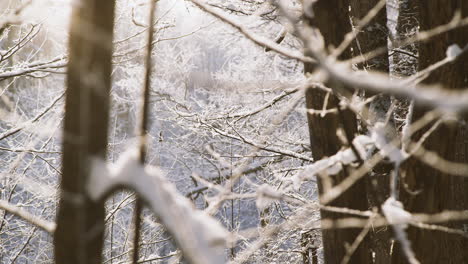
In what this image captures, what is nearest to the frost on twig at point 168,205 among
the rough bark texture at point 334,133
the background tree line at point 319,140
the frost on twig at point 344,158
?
the background tree line at point 319,140

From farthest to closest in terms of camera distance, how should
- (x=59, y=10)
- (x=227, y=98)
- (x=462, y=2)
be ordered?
(x=227, y=98), (x=59, y=10), (x=462, y=2)

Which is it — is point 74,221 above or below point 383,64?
below

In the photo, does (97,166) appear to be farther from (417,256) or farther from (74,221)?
(417,256)

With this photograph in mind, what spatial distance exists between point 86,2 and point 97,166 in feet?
1.59

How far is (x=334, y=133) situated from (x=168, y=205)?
175 centimetres

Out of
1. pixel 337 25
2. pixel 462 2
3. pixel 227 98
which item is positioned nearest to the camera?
pixel 462 2

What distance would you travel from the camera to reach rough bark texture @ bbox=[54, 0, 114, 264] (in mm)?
1138

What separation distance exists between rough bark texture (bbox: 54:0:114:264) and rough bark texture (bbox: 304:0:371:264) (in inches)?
63.0

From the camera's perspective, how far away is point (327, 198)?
4.75 ft

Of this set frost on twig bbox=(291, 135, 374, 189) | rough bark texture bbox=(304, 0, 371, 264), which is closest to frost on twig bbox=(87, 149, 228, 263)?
frost on twig bbox=(291, 135, 374, 189)

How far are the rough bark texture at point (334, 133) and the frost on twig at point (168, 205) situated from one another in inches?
63.5

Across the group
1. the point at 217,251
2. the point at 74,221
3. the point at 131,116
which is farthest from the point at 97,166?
the point at 131,116

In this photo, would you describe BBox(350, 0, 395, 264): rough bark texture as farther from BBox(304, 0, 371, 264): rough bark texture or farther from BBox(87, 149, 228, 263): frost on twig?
BBox(87, 149, 228, 263): frost on twig

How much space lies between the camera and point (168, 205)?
3.39 ft
